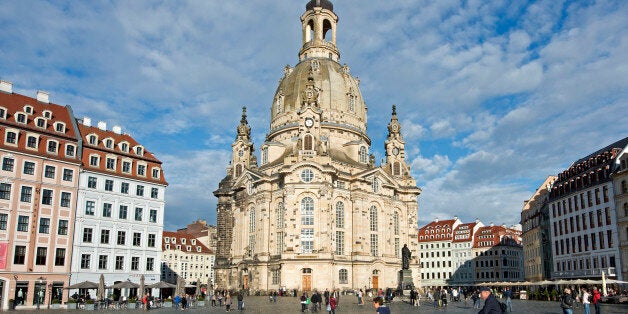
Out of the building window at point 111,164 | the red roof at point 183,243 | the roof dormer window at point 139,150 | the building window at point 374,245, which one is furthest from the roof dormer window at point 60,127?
the red roof at point 183,243

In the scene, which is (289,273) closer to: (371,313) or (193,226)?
(371,313)

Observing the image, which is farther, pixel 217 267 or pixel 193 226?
pixel 193 226

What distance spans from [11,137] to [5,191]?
5149 millimetres

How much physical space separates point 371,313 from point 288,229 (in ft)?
117

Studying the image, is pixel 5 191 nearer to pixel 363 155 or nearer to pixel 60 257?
pixel 60 257

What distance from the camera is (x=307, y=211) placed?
246ft

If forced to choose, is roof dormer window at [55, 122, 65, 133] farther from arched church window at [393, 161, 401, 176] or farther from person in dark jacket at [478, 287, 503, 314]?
arched church window at [393, 161, 401, 176]

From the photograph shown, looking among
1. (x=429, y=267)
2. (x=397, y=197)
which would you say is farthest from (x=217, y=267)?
(x=429, y=267)

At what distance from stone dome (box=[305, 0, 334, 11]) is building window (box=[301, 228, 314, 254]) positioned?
160ft

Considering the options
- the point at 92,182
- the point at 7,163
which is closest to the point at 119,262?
the point at 92,182

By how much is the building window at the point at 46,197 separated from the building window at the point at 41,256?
174 inches

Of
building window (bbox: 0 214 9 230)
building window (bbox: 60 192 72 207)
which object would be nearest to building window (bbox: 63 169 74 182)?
building window (bbox: 60 192 72 207)

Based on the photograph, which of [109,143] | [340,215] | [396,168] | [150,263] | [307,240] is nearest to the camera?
[109,143]

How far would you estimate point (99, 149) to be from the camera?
57656 mm
